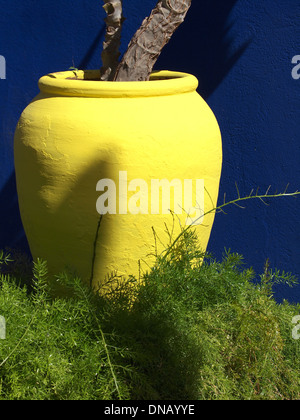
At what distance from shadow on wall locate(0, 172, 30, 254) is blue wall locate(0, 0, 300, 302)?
1.10ft

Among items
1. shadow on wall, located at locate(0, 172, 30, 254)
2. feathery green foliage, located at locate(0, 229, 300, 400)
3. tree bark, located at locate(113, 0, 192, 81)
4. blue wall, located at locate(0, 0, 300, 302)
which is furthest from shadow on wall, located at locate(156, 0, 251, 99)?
shadow on wall, located at locate(0, 172, 30, 254)

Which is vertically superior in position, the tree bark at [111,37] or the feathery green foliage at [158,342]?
the tree bark at [111,37]

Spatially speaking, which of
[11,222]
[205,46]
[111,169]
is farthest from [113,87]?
[11,222]

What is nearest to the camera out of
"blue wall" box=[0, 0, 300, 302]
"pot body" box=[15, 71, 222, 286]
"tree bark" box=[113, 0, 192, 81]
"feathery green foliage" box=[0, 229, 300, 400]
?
"feathery green foliage" box=[0, 229, 300, 400]

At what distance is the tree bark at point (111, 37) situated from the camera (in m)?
2.42

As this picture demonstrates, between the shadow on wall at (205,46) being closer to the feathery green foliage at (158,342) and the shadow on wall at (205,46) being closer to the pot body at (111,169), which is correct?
the pot body at (111,169)

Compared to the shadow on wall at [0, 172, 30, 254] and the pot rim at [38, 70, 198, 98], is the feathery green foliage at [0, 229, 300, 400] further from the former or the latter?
the shadow on wall at [0, 172, 30, 254]

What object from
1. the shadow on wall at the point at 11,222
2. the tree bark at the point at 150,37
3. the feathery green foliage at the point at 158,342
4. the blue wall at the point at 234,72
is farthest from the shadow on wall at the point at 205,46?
the shadow on wall at the point at 11,222

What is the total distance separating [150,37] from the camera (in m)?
2.40

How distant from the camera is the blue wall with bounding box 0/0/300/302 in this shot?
8.70 feet

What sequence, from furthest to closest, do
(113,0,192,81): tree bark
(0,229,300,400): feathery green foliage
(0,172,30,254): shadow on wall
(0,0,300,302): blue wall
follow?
(0,172,30,254): shadow on wall
(0,0,300,302): blue wall
(113,0,192,81): tree bark
(0,229,300,400): feathery green foliage

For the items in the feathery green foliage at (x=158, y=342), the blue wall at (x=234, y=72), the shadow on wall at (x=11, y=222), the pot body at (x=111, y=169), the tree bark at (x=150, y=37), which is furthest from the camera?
the shadow on wall at (x=11, y=222)

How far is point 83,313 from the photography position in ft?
6.78

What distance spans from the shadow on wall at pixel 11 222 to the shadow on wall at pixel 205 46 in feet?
3.50
